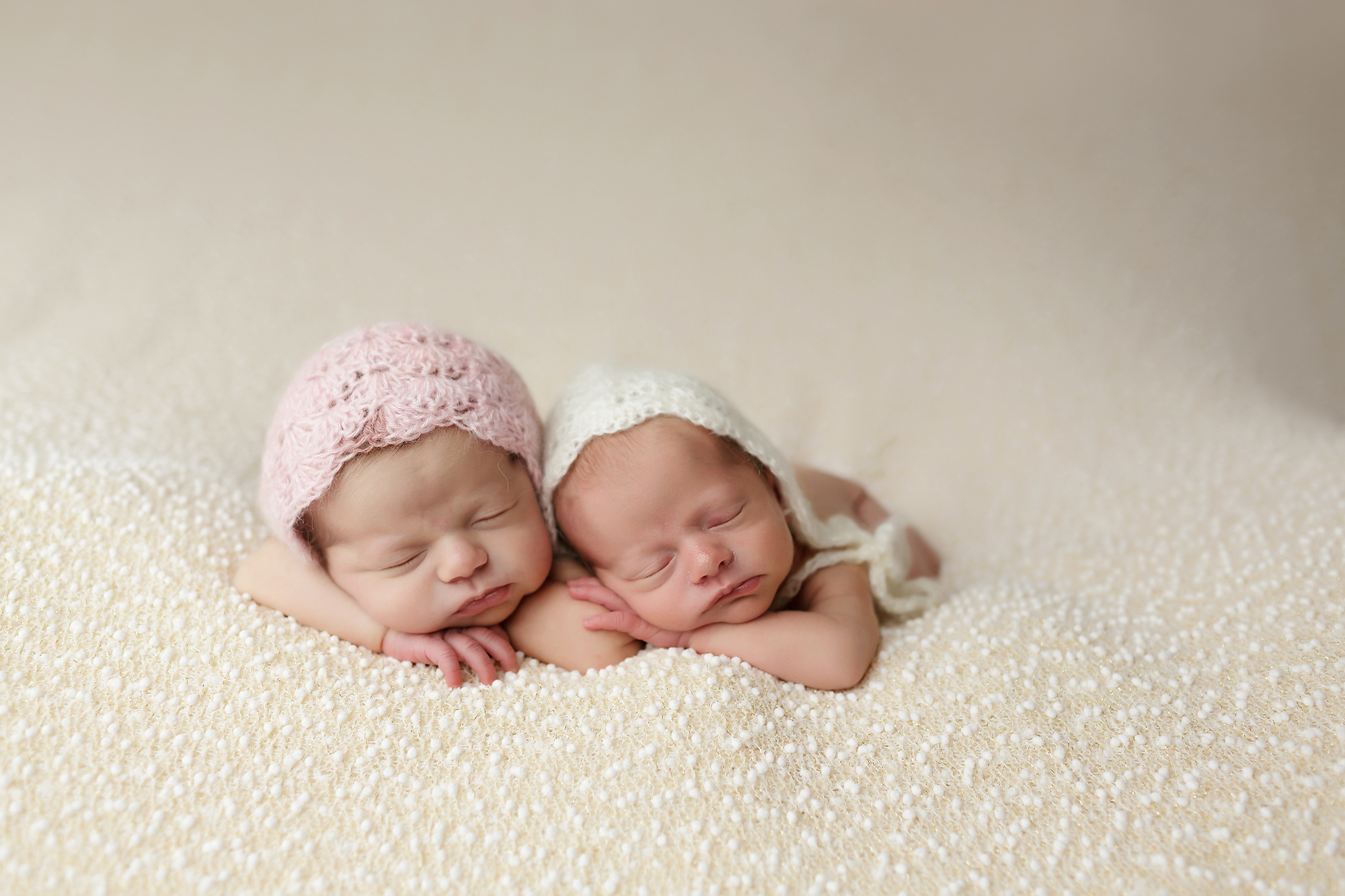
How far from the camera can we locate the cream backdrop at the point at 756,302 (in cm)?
137

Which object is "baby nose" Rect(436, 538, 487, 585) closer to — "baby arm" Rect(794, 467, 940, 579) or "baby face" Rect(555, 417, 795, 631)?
"baby face" Rect(555, 417, 795, 631)

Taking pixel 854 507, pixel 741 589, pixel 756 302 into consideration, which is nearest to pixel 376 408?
pixel 741 589

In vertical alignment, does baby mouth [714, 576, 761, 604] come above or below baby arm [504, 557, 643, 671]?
above

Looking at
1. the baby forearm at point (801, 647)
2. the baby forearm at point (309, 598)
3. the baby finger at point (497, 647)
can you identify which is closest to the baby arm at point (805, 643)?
the baby forearm at point (801, 647)

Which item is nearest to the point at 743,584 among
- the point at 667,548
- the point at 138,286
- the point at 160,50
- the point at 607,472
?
the point at 667,548

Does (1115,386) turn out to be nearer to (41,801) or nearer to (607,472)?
(607,472)

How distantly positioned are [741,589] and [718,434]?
0.25m

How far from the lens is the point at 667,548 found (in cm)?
149

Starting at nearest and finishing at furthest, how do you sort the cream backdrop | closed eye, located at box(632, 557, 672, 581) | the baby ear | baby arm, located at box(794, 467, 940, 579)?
the cream backdrop
closed eye, located at box(632, 557, 672, 581)
the baby ear
baby arm, located at box(794, 467, 940, 579)

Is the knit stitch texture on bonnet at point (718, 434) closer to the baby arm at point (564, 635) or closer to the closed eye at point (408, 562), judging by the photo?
the baby arm at point (564, 635)

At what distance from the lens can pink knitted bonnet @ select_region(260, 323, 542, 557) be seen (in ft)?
4.61

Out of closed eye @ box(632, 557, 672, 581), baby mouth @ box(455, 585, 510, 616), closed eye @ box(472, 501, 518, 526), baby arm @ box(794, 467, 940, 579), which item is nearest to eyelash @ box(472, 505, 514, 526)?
closed eye @ box(472, 501, 518, 526)

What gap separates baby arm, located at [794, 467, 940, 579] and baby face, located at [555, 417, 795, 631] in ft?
1.19

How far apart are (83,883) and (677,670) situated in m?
0.74
